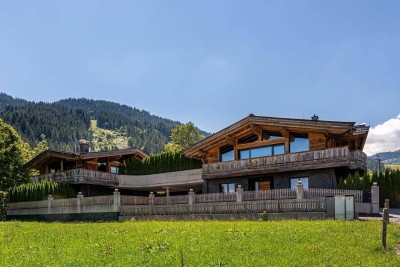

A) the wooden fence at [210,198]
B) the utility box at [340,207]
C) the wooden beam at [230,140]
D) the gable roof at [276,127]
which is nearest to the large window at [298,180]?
the gable roof at [276,127]

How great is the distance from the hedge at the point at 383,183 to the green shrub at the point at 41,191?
81.5 feet

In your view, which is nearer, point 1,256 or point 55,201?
point 1,256

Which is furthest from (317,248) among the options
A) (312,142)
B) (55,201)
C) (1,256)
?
(55,201)

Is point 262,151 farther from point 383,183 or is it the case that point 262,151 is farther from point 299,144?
point 383,183

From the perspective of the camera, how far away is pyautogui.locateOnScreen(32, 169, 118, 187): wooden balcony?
3994 centimetres

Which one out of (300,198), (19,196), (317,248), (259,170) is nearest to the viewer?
(317,248)

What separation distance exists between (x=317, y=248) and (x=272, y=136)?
78.7 feet

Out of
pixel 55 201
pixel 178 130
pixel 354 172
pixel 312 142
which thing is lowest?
pixel 55 201

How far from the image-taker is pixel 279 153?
112 feet

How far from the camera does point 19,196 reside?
128 ft

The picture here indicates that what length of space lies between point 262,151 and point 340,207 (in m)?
14.8

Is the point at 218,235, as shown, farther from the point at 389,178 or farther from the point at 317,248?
the point at 389,178

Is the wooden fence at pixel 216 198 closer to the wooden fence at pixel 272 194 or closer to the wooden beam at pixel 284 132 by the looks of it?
the wooden fence at pixel 272 194

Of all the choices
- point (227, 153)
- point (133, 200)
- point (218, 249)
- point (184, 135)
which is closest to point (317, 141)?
point (227, 153)
